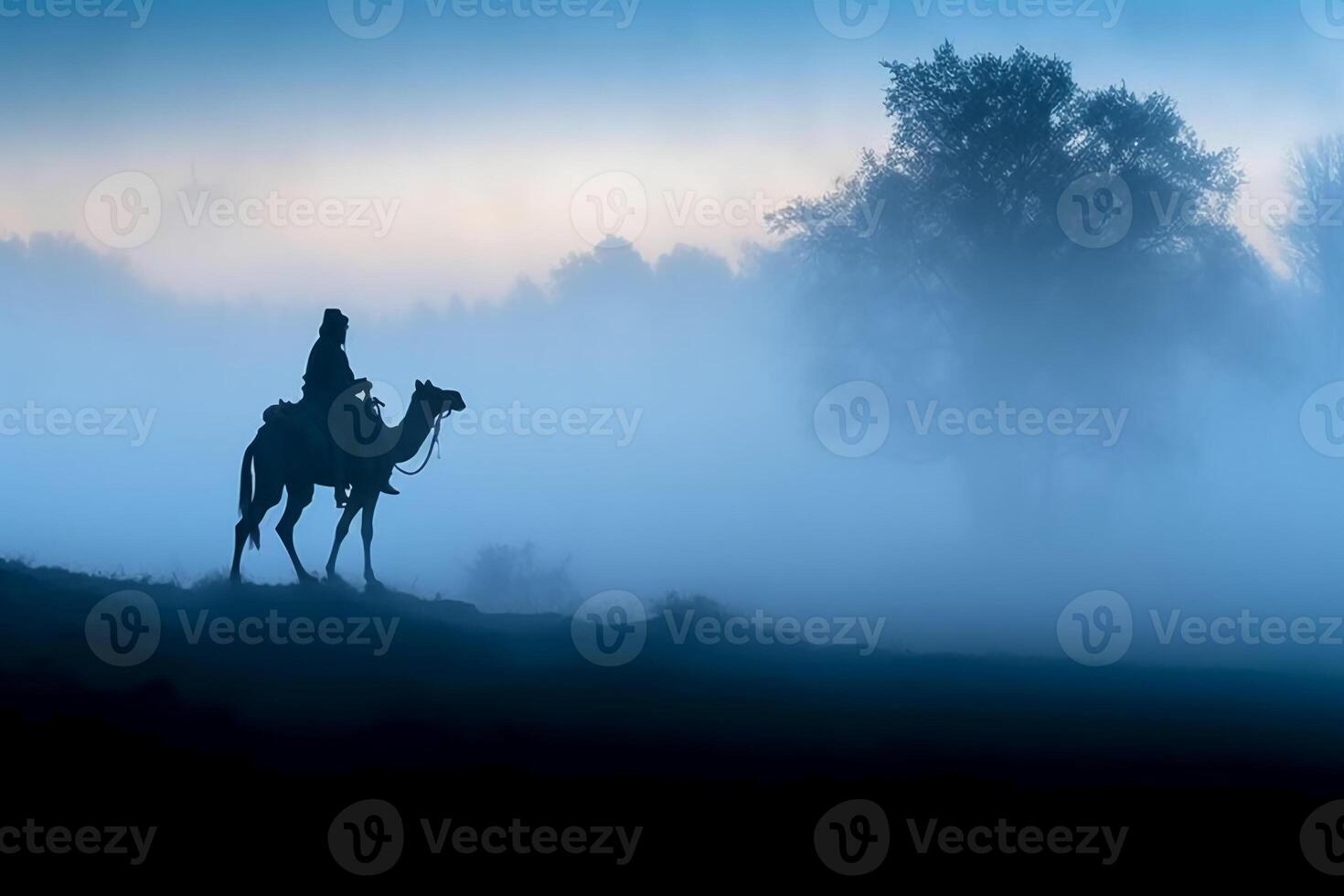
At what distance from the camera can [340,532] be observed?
70.6 feet

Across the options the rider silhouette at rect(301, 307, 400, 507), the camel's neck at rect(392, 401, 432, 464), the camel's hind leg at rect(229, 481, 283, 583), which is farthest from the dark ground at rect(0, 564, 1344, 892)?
the camel's neck at rect(392, 401, 432, 464)

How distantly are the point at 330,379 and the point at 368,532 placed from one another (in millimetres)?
2632

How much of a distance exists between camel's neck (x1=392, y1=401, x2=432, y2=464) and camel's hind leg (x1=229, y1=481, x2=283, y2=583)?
2.54m

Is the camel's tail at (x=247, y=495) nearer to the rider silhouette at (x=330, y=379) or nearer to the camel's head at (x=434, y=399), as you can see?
the rider silhouette at (x=330, y=379)

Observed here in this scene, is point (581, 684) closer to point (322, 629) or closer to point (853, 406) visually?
point (322, 629)

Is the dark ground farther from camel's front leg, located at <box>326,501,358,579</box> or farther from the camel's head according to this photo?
the camel's head

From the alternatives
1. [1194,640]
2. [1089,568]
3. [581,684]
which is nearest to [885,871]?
[581,684]

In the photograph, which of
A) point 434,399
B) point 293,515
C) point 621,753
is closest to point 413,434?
point 434,399

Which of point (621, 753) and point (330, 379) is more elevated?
point (330, 379)

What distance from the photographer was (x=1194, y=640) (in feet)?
78.0

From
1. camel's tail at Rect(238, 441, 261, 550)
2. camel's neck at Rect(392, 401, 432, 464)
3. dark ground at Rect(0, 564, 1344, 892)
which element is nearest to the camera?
dark ground at Rect(0, 564, 1344, 892)

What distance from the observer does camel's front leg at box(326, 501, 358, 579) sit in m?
21.1

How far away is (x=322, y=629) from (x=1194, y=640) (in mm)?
15460

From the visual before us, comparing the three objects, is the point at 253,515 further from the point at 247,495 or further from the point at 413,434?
the point at 413,434
